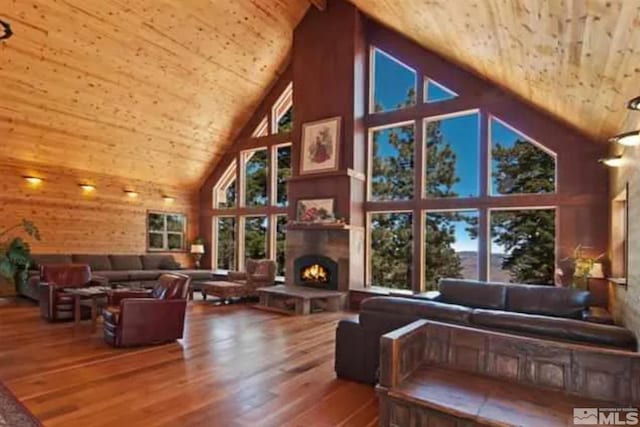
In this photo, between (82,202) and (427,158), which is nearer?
(427,158)

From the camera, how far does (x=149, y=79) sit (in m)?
7.64

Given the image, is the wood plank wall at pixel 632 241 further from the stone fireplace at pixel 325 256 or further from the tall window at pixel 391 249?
the stone fireplace at pixel 325 256

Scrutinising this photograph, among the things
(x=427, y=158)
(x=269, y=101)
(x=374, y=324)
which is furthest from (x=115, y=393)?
(x=269, y=101)

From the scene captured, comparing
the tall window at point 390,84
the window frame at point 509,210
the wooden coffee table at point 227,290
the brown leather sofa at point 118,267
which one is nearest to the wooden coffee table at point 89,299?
the brown leather sofa at point 118,267

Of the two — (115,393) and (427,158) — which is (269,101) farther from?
(115,393)

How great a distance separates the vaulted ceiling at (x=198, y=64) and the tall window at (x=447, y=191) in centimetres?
101

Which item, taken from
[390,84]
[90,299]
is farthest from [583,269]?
[90,299]

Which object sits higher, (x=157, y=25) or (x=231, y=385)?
(x=157, y=25)

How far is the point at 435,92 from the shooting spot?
760cm

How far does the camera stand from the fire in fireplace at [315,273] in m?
8.12

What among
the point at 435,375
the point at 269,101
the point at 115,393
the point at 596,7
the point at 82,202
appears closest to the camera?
the point at 596,7

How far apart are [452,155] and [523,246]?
2040 mm

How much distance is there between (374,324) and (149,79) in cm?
652

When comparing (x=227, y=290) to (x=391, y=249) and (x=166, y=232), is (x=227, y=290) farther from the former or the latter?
(x=166, y=232)
